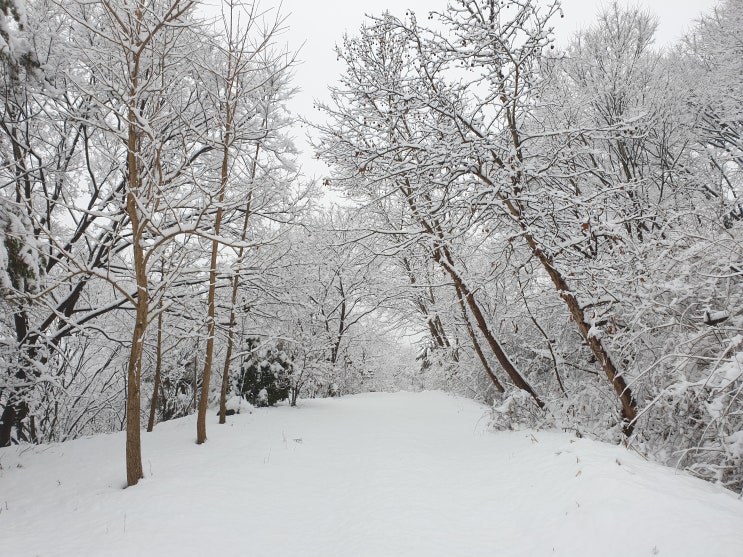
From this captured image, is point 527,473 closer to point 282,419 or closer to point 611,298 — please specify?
point 611,298

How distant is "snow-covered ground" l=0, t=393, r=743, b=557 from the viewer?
3.20 m

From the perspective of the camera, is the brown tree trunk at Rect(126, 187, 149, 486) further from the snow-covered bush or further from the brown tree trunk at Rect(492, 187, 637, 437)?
the snow-covered bush

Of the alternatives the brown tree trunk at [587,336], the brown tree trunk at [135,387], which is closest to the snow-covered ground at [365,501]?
the brown tree trunk at [135,387]

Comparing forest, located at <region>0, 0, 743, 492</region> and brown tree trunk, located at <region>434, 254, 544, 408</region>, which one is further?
brown tree trunk, located at <region>434, 254, 544, 408</region>

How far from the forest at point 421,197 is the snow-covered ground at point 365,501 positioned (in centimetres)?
75

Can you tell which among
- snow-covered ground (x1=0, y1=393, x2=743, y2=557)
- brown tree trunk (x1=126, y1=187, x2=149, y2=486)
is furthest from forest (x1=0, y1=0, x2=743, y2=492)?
snow-covered ground (x1=0, y1=393, x2=743, y2=557)

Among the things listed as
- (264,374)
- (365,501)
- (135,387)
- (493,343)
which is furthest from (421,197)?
(264,374)

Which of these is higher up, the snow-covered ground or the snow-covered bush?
the snow-covered bush

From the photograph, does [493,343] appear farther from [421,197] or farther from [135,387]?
[135,387]

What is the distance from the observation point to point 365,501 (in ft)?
15.9

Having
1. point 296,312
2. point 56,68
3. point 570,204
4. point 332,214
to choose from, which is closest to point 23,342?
point 56,68

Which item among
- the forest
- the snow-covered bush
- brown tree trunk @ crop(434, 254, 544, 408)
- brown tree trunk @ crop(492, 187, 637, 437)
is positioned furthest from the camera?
the snow-covered bush

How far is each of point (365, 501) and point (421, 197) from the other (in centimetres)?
521

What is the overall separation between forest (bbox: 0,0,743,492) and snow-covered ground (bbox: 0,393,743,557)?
0.75 metres
